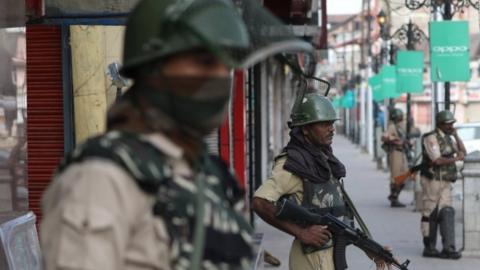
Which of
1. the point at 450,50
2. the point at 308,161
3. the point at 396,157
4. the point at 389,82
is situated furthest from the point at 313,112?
the point at 389,82

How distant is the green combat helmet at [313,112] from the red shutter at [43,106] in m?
2.59

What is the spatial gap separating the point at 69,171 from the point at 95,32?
5.74 meters

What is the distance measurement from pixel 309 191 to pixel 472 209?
7.96 meters

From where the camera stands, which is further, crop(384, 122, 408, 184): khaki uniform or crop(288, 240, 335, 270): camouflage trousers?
crop(384, 122, 408, 184): khaki uniform

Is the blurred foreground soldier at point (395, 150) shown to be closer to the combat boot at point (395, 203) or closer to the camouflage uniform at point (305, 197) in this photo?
the combat boot at point (395, 203)

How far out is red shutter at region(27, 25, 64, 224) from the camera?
8.27 metres

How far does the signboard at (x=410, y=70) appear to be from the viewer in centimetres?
2522

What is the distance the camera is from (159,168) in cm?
248

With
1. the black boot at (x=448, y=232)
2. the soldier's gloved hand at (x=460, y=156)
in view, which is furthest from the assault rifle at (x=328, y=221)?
the soldier's gloved hand at (x=460, y=156)

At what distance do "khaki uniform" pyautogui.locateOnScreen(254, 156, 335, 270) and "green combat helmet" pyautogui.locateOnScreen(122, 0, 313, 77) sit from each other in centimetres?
321

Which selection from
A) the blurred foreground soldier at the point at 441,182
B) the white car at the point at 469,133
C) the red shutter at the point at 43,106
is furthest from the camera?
the white car at the point at 469,133

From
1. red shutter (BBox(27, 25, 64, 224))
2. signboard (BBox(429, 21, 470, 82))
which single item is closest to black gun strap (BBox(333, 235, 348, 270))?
red shutter (BBox(27, 25, 64, 224))

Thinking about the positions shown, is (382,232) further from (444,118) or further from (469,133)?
(469,133)

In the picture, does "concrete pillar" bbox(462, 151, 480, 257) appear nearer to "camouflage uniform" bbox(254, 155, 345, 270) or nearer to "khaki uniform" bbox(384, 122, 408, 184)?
"khaki uniform" bbox(384, 122, 408, 184)
